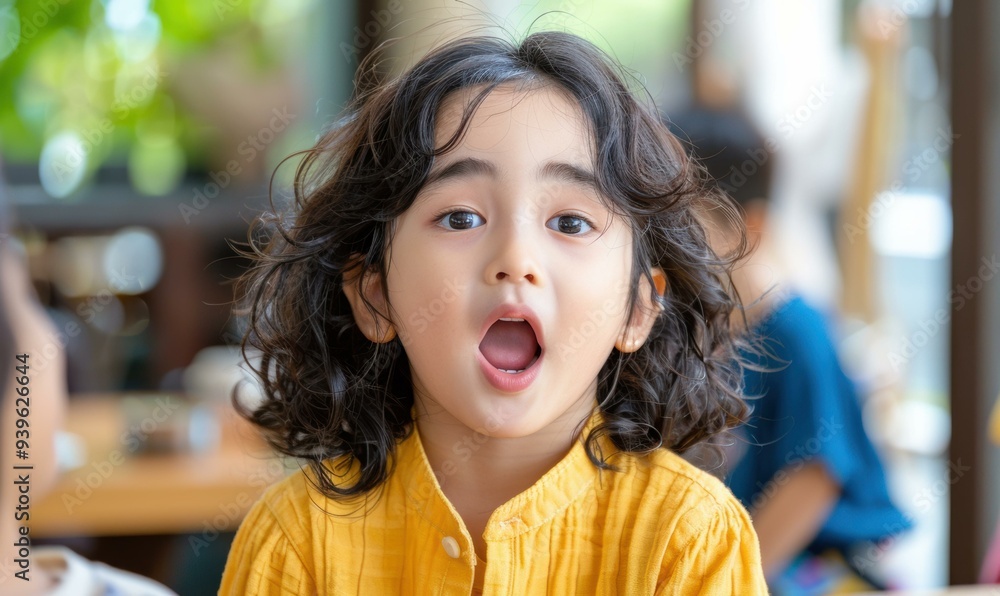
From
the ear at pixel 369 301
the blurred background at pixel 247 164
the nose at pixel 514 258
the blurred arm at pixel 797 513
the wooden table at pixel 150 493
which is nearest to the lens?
the nose at pixel 514 258

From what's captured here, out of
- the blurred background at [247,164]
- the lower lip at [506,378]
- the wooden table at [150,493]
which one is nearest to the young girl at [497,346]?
the lower lip at [506,378]

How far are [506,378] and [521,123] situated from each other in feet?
0.71

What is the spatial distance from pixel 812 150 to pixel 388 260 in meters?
2.66

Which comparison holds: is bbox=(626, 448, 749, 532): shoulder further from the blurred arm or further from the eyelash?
the blurred arm

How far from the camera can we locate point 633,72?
38.2 inches

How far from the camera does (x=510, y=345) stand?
83cm

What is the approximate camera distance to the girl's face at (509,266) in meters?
0.81

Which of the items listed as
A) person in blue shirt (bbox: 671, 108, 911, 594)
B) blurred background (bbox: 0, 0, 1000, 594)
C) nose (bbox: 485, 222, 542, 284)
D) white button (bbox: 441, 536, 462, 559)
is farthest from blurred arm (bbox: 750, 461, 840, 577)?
nose (bbox: 485, 222, 542, 284)

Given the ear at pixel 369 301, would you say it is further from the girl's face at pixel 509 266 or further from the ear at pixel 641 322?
the ear at pixel 641 322

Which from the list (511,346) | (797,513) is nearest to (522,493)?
(511,346)

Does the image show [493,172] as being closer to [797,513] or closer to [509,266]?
[509,266]

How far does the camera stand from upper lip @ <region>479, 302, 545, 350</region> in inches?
31.1

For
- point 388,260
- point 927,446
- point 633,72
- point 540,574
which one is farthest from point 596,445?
point 927,446

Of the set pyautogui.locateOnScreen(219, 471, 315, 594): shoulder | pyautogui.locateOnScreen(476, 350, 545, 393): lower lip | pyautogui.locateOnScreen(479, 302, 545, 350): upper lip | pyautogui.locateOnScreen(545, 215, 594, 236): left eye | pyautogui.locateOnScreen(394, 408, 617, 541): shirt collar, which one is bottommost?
pyautogui.locateOnScreen(219, 471, 315, 594): shoulder
